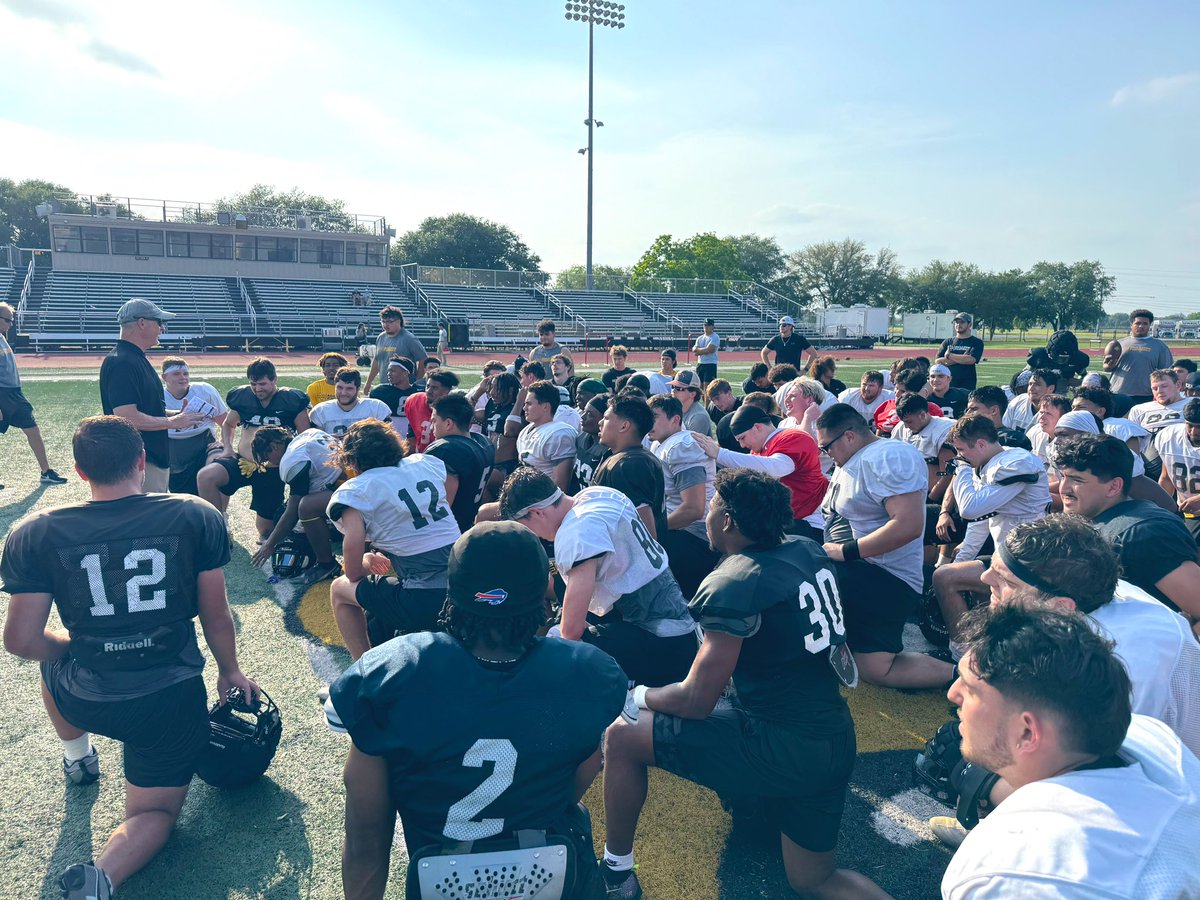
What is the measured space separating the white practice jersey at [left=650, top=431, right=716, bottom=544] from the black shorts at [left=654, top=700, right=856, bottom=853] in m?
2.47

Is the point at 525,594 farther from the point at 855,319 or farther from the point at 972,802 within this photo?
the point at 855,319

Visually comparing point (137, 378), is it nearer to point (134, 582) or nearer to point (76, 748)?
point (76, 748)

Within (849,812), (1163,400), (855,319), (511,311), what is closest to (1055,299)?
(855,319)

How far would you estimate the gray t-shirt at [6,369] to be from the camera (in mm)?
8719

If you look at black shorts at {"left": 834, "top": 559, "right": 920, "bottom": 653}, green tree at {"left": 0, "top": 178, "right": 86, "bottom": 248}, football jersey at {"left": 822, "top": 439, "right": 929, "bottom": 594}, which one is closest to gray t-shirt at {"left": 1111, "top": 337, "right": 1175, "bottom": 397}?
football jersey at {"left": 822, "top": 439, "right": 929, "bottom": 594}

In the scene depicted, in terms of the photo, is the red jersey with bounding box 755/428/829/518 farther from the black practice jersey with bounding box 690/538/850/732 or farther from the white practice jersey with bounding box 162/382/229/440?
the white practice jersey with bounding box 162/382/229/440

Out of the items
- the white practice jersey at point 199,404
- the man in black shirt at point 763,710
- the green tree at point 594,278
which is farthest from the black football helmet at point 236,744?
the green tree at point 594,278

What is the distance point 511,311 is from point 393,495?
39.7 metres

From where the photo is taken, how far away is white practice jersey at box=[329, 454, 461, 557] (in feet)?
13.9

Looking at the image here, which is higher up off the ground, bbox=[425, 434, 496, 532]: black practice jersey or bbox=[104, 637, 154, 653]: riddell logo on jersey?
bbox=[425, 434, 496, 532]: black practice jersey

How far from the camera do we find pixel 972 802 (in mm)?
2543

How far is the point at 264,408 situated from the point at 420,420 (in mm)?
1499

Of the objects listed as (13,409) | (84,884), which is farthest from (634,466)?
(13,409)

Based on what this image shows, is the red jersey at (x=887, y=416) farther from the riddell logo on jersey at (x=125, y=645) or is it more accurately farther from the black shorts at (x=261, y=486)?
the riddell logo on jersey at (x=125, y=645)
